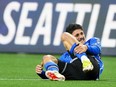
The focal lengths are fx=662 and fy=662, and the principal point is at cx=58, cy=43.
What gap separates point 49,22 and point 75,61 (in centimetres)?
1046

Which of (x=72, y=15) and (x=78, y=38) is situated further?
(x=72, y=15)

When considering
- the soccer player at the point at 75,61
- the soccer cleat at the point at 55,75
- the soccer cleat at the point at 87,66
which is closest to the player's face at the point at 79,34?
the soccer player at the point at 75,61

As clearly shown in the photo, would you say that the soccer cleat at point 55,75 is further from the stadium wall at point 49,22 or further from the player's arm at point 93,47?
the stadium wall at point 49,22

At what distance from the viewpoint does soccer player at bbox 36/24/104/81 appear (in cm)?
1064

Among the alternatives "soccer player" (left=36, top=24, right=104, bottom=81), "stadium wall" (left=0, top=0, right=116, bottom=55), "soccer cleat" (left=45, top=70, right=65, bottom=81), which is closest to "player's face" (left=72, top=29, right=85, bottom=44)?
"soccer player" (left=36, top=24, right=104, bottom=81)

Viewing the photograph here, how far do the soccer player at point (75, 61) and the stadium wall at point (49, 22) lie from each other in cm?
977

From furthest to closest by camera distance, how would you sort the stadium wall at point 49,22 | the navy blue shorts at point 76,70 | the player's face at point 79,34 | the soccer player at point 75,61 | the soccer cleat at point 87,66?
the stadium wall at point 49,22
the player's face at point 79,34
the navy blue shorts at point 76,70
the soccer player at point 75,61
the soccer cleat at point 87,66

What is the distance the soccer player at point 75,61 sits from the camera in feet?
34.9

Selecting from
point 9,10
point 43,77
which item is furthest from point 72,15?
point 43,77

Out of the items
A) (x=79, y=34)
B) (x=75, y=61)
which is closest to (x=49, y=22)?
(x=79, y=34)

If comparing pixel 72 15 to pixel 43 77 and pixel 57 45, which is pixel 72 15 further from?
pixel 43 77

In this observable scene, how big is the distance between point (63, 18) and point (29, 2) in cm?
126

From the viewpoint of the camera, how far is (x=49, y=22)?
69.9ft

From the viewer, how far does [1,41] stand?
21531 millimetres
